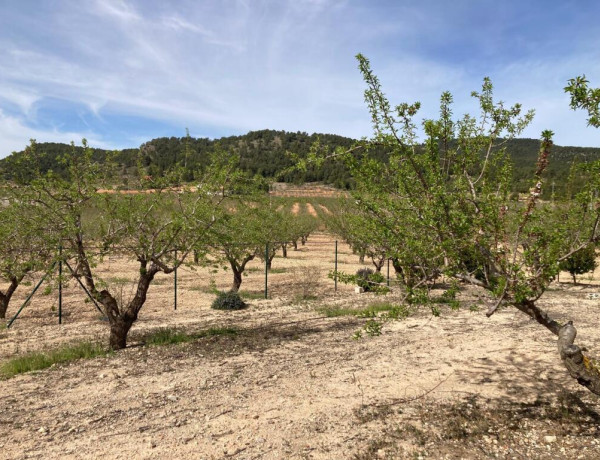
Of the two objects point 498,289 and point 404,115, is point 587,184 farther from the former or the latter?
point 404,115

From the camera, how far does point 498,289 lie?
372 cm

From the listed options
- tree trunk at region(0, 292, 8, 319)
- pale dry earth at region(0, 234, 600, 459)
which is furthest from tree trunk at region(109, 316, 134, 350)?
tree trunk at region(0, 292, 8, 319)

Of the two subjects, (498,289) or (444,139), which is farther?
(444,139)

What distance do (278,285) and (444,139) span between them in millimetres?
14599

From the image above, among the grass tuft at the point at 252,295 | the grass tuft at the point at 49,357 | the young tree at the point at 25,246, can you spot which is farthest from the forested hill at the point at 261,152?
the grass tuft at the point at 252,295

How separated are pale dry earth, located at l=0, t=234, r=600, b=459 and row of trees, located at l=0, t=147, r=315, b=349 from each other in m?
1.71

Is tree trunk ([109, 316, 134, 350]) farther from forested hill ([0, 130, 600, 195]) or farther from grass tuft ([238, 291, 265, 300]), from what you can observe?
grass tuft ([238, 291, 265, 300])

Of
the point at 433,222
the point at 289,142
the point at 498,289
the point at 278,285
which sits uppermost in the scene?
the point at 289,142

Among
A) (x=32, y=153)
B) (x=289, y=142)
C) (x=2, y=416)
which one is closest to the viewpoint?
(x=2, y=416)

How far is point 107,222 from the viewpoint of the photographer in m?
8.53

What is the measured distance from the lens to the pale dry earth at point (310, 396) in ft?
15.3

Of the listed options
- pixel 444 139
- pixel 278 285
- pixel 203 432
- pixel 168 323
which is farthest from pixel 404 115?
pixel 278 285

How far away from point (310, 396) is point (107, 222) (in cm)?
534

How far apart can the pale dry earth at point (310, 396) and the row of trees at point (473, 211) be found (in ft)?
1.62
